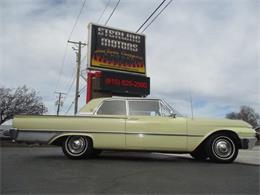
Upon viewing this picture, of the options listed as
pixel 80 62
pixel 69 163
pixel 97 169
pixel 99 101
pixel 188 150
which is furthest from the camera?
pixel 80 62

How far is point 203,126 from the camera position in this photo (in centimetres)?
766

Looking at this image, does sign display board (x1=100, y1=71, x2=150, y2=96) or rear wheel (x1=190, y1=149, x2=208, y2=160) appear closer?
rear wheel (x1=190, y1=149, x2=208, y2=160)

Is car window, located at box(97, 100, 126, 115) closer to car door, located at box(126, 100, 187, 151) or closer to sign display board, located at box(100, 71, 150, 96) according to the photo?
car door, located at box(126, 100, 187, 151)

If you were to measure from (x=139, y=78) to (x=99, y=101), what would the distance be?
1355 centimetres

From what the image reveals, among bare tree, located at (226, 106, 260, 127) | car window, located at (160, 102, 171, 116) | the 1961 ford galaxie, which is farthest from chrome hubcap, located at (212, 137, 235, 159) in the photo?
bare tree, located at (226, 106, 260, 127)

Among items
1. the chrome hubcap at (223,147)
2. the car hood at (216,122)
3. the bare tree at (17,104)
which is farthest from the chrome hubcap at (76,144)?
the bare tree at (17,104)

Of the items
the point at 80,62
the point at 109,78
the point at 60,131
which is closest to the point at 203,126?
the point at 60,131

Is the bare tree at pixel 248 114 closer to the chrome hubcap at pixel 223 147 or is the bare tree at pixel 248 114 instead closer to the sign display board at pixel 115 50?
the sign display board at pixel 115 50

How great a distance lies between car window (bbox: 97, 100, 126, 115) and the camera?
8054 millimetres

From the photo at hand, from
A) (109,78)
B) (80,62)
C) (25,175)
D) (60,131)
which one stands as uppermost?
(80,62)

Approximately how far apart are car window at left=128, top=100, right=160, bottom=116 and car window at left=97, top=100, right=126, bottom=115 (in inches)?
7.8

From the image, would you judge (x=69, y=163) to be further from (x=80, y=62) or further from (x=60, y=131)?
(x=80, y=62)

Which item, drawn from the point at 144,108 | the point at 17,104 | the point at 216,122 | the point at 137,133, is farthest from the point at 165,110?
the point at 17,104

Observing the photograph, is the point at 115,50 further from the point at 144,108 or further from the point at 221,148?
the point at 221,148
